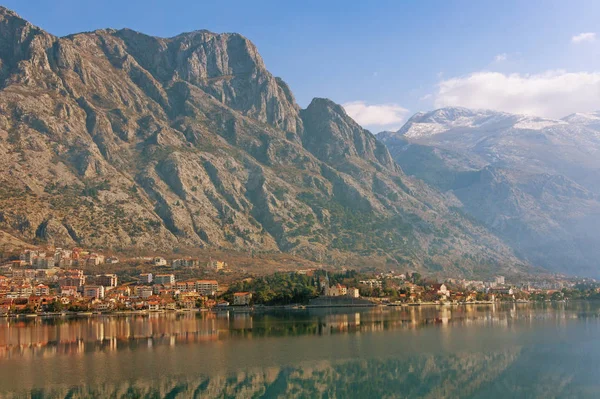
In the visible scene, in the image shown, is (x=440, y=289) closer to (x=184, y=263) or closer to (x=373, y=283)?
(x=373, y=283)

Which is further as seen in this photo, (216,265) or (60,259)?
(216,265)

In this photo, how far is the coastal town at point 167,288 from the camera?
138250 millimetres

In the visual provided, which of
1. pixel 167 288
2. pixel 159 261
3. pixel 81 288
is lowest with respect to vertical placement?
pixel 167 288

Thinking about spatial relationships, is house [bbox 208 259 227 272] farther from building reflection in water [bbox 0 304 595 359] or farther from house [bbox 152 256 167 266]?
building reflection in water [bbox 0 304 595 359]

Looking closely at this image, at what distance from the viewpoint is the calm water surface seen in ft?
159

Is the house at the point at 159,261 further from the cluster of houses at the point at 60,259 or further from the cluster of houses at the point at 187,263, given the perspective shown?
the cluster of houses at the point at 60,259

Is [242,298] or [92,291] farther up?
[92,291]

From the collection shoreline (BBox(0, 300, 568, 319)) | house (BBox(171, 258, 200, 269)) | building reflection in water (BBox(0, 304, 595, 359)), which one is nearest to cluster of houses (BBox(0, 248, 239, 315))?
shoreline (BBox(0, 300, 568, 319))

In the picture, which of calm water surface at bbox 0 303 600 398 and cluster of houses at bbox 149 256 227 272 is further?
cluster of houses at bbox 149 256 227 272

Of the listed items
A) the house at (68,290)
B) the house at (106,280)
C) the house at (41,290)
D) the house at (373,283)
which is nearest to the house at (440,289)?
the house at (373,283)

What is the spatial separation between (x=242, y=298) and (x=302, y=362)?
296 ft

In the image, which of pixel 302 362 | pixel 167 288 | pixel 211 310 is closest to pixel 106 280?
pixel 167 288

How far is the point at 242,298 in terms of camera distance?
148500 mm

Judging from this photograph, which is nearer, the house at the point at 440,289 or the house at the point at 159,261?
the house at the point at 159,261
